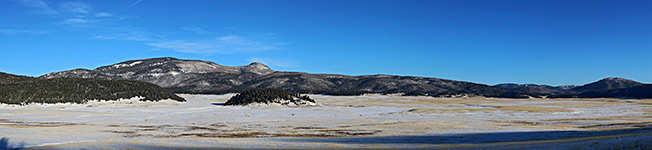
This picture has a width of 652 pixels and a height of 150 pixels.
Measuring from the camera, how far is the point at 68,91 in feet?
204

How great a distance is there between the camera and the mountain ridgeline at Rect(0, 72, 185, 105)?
187 feet

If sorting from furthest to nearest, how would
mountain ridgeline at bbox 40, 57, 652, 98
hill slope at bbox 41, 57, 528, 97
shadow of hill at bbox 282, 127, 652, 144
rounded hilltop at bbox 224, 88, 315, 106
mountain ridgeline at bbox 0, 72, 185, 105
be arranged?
hill slope at bbox 41, 57, 528, 97 < mountain ridgeline at bbox 40, 57, 652, 98 < rounded hilltop at bbox 224, 88, 315, 106 < mountain ridgeline at bbox 0, 72, 185, 105 < shadow of hill at bbox 282, 127, 652, 144

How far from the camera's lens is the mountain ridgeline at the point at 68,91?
56969 mm

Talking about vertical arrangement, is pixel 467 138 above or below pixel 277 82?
below

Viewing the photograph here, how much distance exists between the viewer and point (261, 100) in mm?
65188

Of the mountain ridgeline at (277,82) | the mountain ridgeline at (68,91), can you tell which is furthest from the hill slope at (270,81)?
the mountain ridgeline at (68,91)

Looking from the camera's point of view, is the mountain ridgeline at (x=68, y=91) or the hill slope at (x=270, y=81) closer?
the mountain ridgeline at (x=68, y=91)

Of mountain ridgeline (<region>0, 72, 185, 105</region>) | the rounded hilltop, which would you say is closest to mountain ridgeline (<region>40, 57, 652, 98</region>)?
the rounded hilltop

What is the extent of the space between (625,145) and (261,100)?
53.2m

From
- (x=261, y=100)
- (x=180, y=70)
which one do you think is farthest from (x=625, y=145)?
(x=180, y=70)

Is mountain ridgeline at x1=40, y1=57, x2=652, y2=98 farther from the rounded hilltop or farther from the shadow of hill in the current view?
the shadow of hill

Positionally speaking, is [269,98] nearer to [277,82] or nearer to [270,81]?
[277,82]

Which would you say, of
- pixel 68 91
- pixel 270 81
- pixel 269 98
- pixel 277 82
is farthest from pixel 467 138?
pixel 270 81

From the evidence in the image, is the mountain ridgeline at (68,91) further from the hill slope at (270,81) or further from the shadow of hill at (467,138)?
the hill slope at (270,81)
